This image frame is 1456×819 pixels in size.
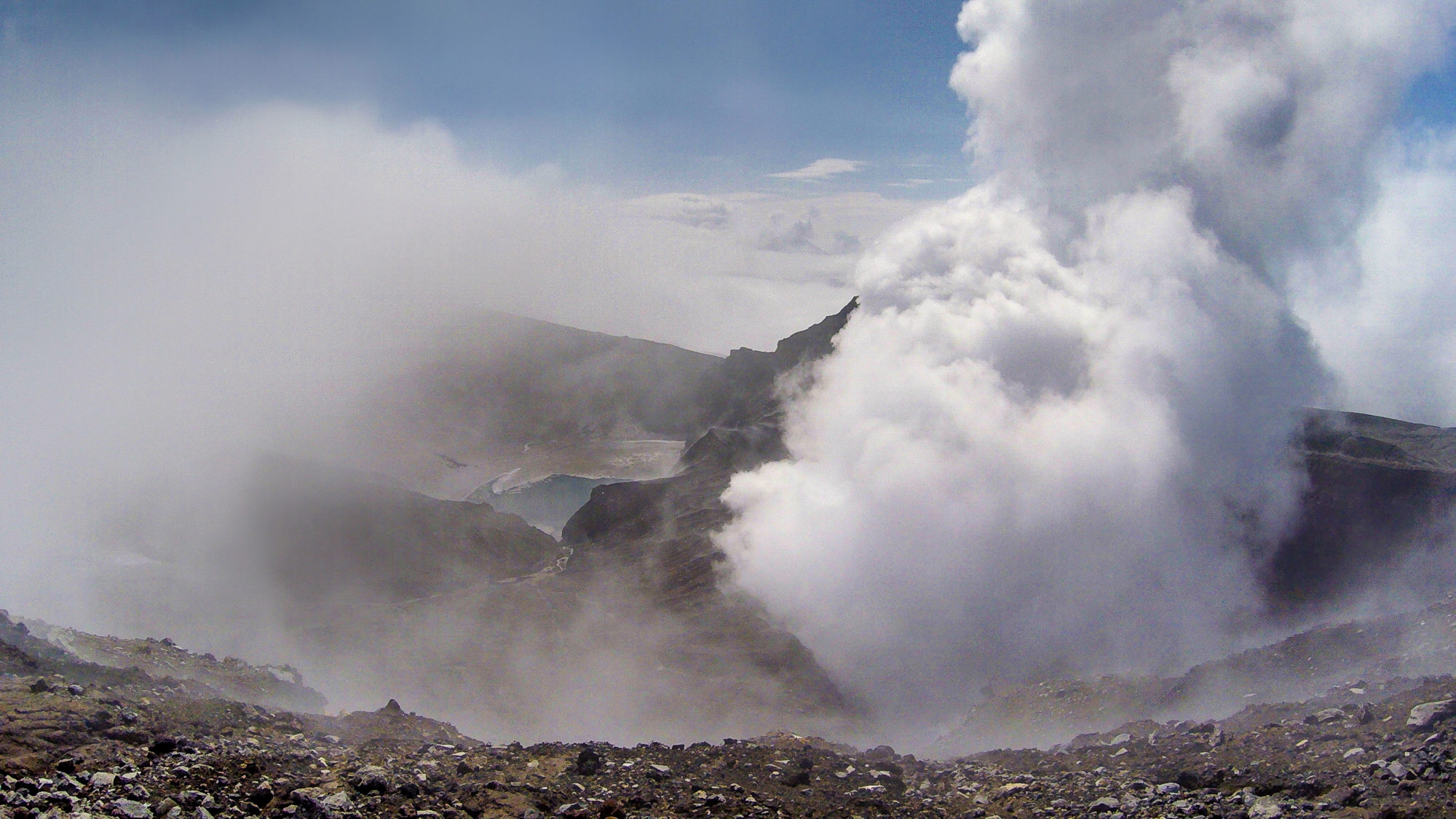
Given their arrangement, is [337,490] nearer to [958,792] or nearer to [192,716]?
[192,716]

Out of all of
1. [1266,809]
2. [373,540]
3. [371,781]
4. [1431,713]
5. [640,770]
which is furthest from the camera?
[373,540]

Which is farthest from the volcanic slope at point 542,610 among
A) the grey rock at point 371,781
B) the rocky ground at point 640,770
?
the grey rock at point 371,781

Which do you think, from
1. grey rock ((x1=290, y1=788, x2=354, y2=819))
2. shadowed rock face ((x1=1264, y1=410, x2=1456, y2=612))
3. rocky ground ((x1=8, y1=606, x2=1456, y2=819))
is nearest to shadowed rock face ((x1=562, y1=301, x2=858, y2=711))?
rocky ground ((x1=8, y1=606, x2=1456, y2=819))

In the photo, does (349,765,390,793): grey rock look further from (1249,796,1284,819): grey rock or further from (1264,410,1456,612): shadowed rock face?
(1264,410,1456,612): shadowed rock face

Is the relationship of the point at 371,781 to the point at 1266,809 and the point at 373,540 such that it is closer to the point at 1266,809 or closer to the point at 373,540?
the point at 1266,809

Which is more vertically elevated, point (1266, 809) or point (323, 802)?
point (1266, 809)

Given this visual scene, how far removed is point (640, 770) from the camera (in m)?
21.6

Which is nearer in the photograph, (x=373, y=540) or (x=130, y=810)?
(x=130, y=810)

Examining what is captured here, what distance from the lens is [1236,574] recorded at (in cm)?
6525

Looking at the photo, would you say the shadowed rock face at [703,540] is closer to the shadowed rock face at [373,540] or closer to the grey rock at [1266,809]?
the shadowed rock face at [373,540]

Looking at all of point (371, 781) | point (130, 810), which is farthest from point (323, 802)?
point (130, 810)

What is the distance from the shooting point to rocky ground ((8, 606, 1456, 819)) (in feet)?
54.4

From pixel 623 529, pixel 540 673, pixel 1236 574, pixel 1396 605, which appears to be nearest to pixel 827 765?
pixel 540 673

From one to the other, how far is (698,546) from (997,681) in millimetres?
29144
